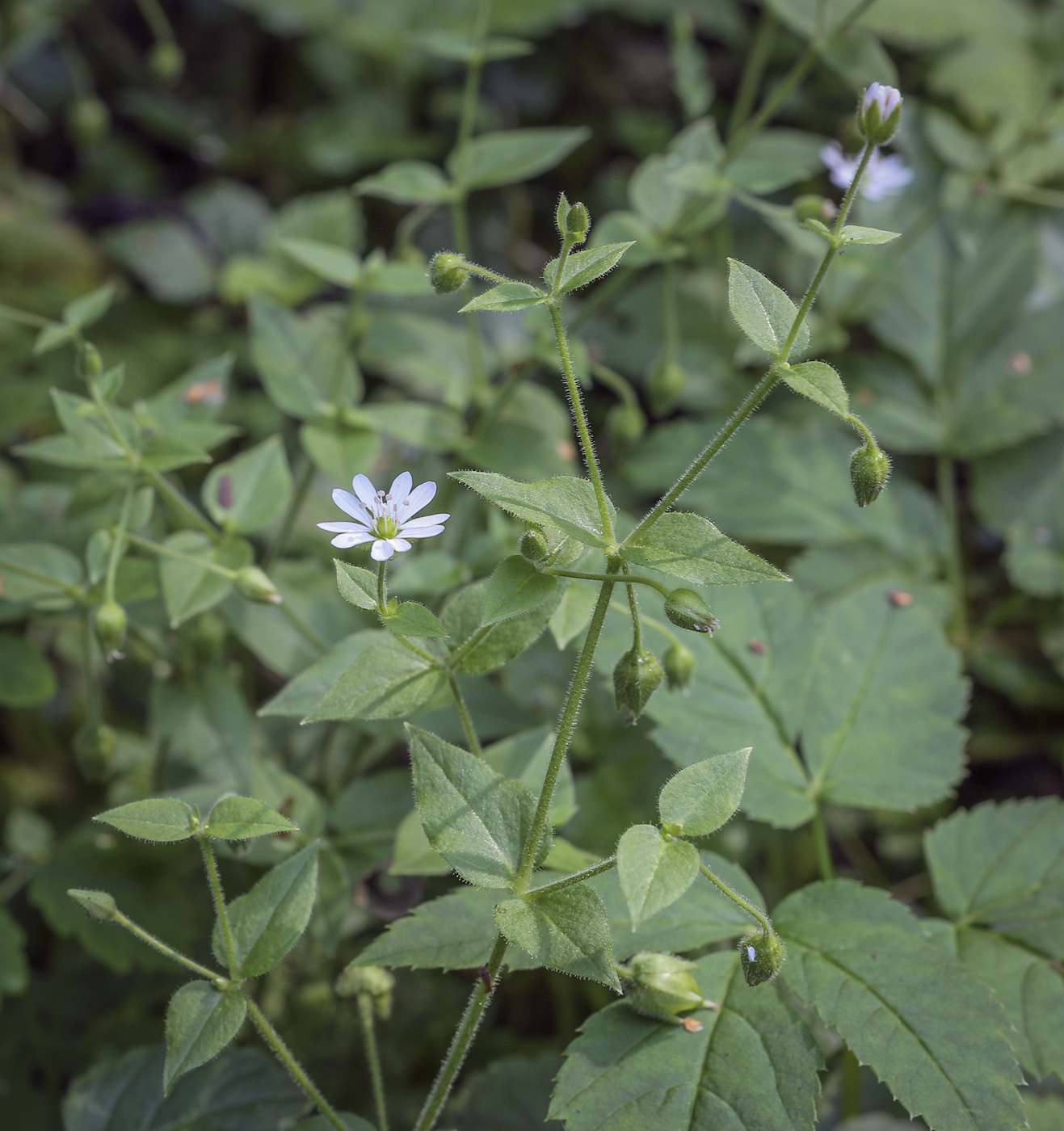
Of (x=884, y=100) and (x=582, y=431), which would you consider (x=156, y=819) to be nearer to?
(x=582, y=431)

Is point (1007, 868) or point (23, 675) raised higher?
point (23, 675)

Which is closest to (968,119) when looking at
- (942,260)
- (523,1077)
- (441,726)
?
(942,260)

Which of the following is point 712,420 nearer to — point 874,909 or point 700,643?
point 700,643

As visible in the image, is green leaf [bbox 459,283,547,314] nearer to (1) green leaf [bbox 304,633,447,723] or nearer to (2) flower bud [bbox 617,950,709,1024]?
(1) green leaf [bbox 304,633,447,723]

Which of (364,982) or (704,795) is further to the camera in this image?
(364,982)

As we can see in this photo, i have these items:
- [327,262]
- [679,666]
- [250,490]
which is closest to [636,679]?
[679,666]

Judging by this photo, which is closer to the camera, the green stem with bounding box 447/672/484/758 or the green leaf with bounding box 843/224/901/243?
the green leaf with bounding box 843/224/901/243

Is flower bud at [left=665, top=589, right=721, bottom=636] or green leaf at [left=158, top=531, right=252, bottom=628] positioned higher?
flower bud at [left=665, top=589, right=721, bottom=636]

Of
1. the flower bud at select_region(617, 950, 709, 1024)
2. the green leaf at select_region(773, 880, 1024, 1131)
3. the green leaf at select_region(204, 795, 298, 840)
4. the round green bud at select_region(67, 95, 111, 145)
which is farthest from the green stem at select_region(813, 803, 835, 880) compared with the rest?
the round green bud at select_region(67, 95, 111, 145)
